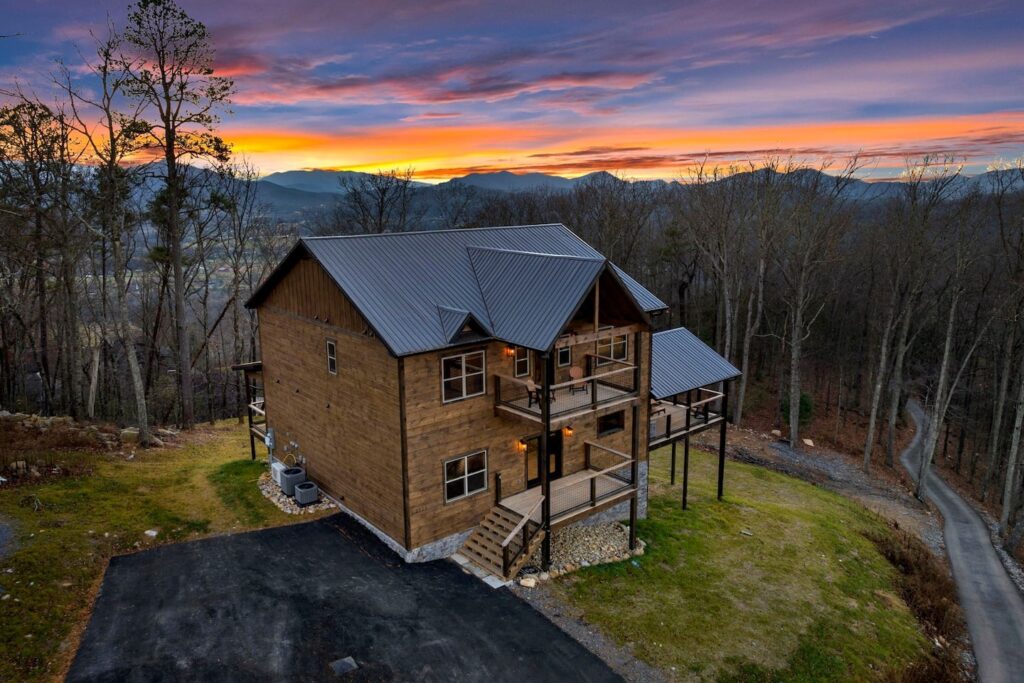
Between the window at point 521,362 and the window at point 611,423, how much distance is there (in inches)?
177

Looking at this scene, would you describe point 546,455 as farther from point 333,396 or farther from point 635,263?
point 635,263

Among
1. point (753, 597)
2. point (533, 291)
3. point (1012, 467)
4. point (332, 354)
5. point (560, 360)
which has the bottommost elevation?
point (753, 597)

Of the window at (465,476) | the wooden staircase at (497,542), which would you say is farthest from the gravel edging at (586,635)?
the window at (465,476)

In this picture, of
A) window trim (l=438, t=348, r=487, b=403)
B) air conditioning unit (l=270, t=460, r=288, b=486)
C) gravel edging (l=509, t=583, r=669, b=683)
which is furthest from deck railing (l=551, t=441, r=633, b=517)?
air conditioning unit (l=270, t=460, r=288, b=486)

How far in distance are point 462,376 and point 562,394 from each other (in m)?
3.88

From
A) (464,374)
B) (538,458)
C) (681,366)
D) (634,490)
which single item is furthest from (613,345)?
(464,374)

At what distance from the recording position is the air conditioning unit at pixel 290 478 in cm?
2158

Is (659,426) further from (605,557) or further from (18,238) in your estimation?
(18,238)

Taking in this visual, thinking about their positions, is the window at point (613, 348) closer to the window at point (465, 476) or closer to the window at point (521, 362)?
the window at point (521, 362)

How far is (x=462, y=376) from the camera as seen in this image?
17.9 m

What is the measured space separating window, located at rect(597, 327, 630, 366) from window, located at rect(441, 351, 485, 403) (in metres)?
5.01

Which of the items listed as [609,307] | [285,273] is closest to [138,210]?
[285,273]

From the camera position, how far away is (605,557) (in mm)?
19781

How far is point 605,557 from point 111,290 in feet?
138
